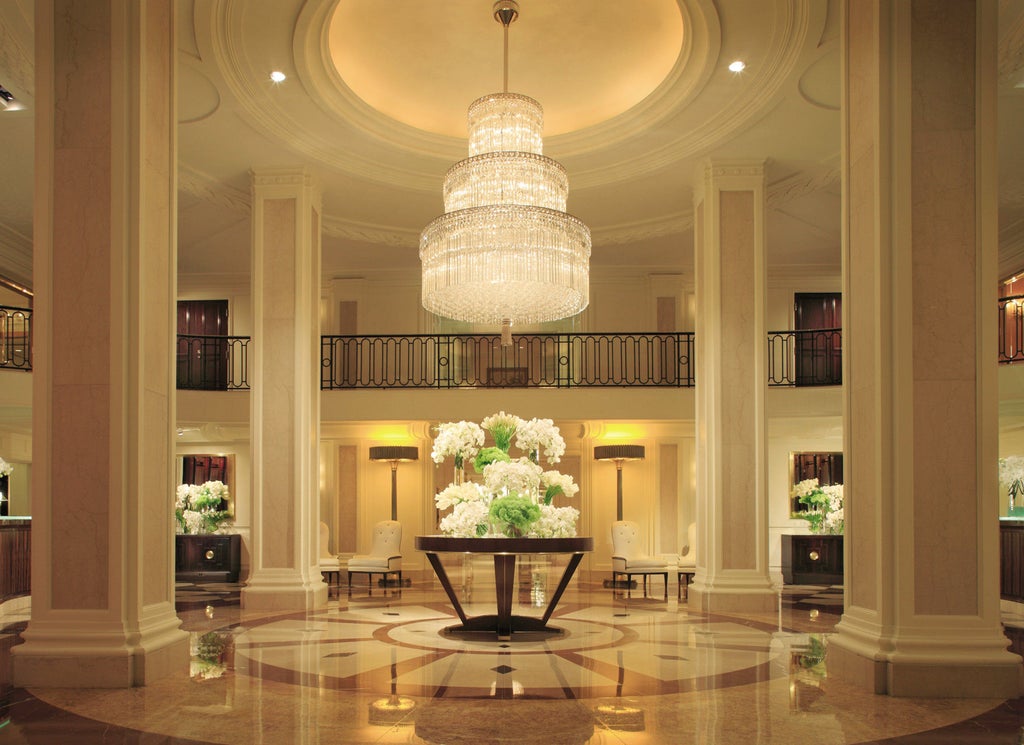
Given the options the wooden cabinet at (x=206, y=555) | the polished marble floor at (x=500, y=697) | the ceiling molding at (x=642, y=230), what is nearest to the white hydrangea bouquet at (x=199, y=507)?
the wooden cabinet at (x=206, y=555)

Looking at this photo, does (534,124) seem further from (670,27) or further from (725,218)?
(725,218)

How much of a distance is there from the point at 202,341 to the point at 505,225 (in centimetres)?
985

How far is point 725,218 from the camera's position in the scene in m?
10.3

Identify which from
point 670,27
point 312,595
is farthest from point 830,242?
point 312,595

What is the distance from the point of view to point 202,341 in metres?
16.4

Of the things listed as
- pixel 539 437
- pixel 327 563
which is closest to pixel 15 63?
pixel 539 437

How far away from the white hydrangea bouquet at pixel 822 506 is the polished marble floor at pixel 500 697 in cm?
581

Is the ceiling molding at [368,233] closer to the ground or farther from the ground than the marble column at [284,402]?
farther from the ground

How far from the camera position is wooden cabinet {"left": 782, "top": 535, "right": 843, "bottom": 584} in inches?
535

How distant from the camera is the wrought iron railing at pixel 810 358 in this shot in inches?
609

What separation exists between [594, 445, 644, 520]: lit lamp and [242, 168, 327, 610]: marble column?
5.24 m

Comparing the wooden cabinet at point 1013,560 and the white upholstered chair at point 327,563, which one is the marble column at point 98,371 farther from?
the wooden cabinet at point 1013,560

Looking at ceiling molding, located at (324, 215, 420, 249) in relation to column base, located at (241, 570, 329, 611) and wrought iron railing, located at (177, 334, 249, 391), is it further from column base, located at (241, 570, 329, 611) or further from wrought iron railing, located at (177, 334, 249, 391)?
column base, located at (241, 570, 329, 611)

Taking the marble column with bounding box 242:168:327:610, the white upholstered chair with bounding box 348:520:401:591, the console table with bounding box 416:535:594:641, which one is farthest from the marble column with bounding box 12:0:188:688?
the white upholstered chair with bounding box 348:520:401:591
